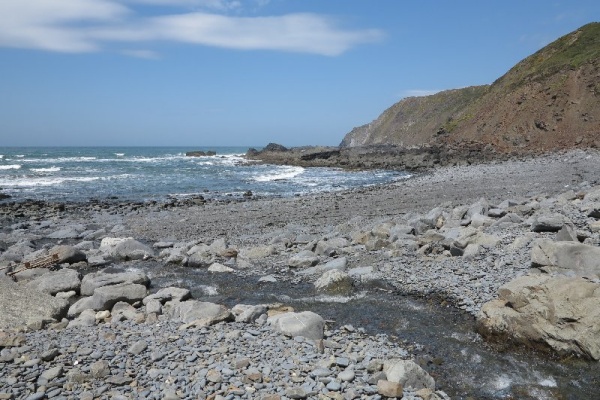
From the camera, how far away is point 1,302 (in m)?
7.82

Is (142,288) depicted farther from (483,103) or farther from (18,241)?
(483,103)

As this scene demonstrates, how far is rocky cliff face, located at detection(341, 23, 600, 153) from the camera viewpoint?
4081 centimetres

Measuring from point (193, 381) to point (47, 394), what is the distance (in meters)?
1.62

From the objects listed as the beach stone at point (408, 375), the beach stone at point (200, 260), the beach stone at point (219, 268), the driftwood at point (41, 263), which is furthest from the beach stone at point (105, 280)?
the beach stone at point (408, 375)

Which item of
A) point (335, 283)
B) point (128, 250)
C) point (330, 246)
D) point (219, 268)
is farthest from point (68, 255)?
point (335, 283)

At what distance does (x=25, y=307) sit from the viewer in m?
7.84

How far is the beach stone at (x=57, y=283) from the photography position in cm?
930

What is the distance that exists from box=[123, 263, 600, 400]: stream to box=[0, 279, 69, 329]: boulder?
2027mm

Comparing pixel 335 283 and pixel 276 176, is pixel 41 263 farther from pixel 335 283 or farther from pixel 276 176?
pixel 276 176

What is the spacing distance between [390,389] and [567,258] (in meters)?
4.66

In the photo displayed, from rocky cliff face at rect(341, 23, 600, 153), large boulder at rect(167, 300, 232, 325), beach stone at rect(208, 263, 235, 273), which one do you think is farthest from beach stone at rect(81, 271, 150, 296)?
rocky cliff face at rect(341, 23, 600, 153)

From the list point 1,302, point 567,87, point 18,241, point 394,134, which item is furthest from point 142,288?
point 394,134

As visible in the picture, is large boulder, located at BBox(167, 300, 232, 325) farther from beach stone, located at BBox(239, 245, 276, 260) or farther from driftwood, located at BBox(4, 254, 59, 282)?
driftwood, located at BBox(4, 254, 59, 282)

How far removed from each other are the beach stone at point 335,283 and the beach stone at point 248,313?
1891mm
